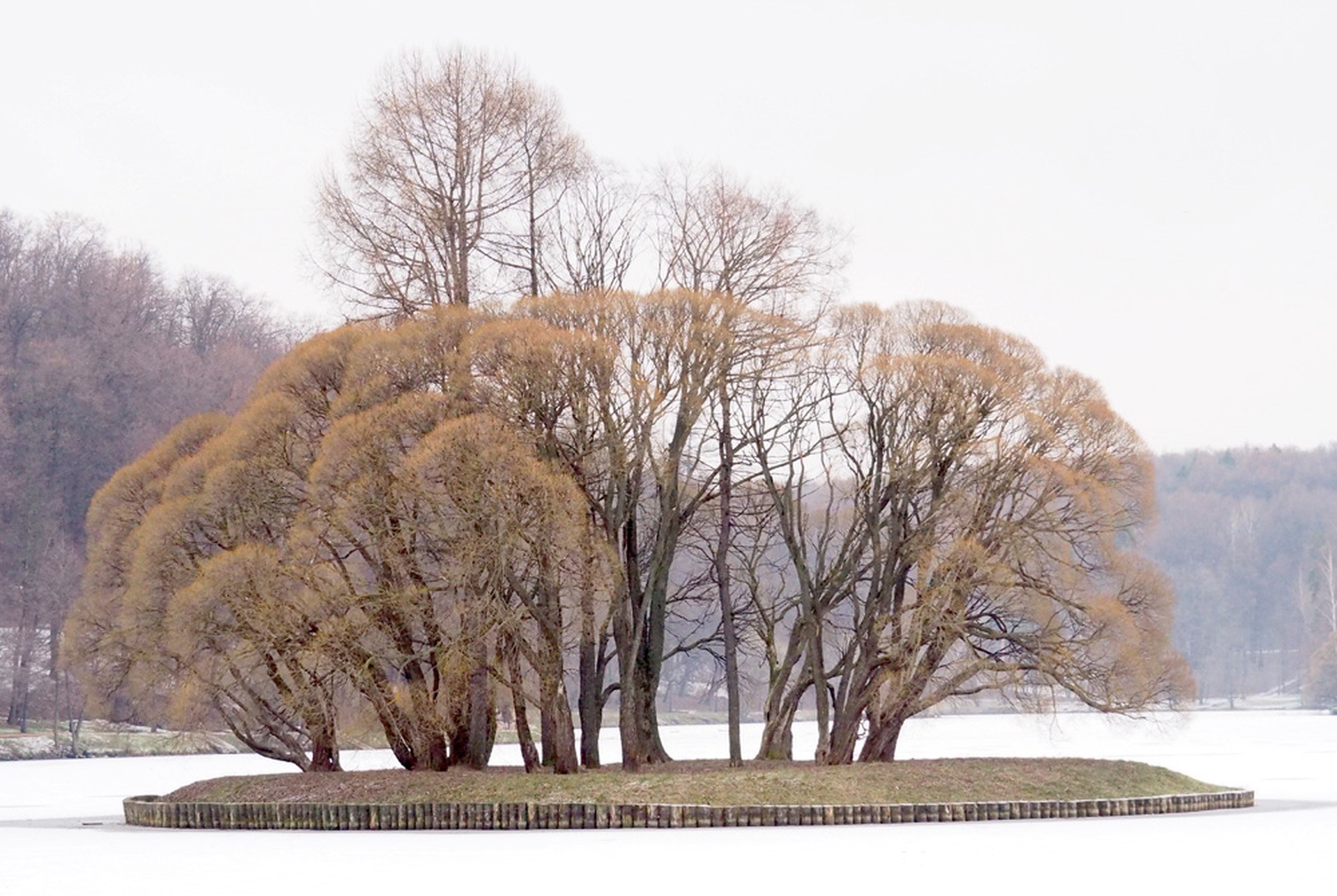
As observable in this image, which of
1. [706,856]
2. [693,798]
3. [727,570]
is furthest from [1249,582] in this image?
[706,856]

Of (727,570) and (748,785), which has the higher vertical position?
(727,570)

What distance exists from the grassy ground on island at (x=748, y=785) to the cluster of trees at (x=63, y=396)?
1670 inches

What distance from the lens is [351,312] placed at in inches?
1687

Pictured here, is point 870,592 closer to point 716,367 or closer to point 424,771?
point 716,367

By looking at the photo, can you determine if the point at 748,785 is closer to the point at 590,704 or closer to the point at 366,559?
the point at 590,704

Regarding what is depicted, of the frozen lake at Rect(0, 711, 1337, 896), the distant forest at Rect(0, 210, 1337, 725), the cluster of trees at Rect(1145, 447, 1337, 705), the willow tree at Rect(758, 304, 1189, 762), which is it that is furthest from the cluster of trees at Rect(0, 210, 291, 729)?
the cluster of trees at Rect(1145, 447, 1337, 705)

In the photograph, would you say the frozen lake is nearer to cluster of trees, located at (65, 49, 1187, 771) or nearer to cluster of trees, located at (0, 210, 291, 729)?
cluster of trees, located at (65, 49, 1187, 771)

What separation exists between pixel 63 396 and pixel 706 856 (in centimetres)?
7040

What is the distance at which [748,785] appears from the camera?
113 feet

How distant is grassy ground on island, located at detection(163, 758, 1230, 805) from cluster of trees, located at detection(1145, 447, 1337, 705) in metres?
115

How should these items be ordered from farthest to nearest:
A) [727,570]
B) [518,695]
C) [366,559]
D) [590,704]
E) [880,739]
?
[727,570]
[590,704]
[880,739]
[366,559]
[518,695]

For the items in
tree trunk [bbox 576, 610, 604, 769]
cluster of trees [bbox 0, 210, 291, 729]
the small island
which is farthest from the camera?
cluster of trees [bbox 0, 210, 291, 729]

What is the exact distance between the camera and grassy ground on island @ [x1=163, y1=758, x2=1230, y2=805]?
34.2 m

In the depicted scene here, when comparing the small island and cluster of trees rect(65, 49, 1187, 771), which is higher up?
cluster of trees rect(65, 49, 1187, 771)
